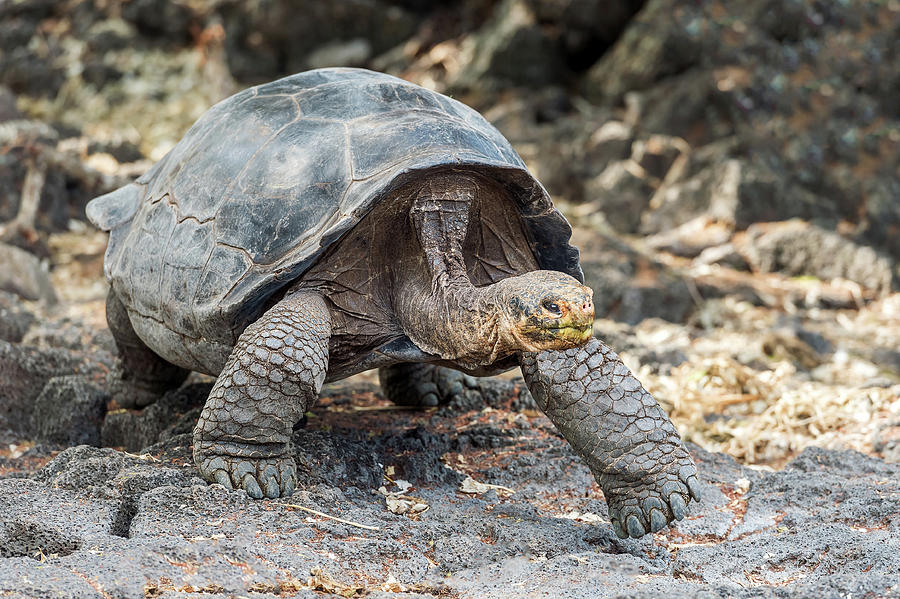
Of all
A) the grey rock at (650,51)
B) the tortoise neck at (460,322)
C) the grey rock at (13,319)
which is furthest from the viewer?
the grey rock at (650,51)

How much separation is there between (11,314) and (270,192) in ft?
11.4

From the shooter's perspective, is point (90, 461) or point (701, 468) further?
point (701, 468)

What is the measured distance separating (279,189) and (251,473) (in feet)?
3.55

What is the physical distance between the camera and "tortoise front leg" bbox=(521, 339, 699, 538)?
2910mm

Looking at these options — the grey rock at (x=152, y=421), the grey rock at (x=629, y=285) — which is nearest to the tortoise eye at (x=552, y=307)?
the grey rock at (x=152, y=421)

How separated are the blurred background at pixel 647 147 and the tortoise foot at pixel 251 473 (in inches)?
101

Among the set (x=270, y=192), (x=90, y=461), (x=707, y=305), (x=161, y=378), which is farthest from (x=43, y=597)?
(x=707, y=305)

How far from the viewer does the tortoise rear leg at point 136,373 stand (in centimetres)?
430

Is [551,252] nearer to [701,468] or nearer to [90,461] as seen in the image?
[701,468]

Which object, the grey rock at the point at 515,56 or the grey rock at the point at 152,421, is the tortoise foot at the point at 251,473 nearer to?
the grey rock at the point at 152,421

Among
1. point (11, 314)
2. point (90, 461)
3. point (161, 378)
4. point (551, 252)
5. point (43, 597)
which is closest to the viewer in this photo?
point (43, 597)

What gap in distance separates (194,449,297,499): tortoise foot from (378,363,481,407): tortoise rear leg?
4.66 feet

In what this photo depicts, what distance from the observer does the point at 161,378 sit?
445cm

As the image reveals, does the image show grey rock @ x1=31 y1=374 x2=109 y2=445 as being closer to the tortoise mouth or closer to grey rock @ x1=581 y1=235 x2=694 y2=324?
the tortoise mouth
